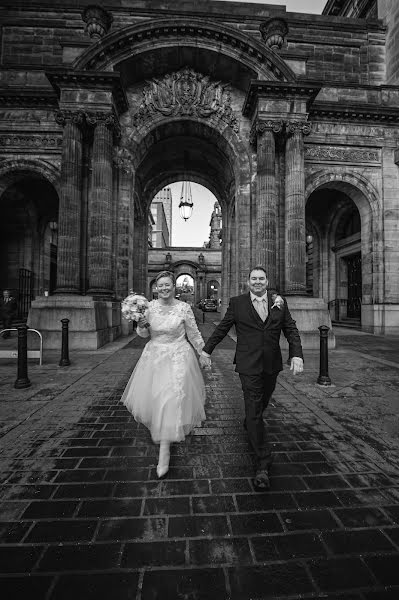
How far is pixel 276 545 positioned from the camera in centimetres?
187

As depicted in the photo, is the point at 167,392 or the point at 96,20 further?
the point at 96,20

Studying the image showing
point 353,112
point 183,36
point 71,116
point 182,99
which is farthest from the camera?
point 353,112

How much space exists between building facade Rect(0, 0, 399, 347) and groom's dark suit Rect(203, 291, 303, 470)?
709cm

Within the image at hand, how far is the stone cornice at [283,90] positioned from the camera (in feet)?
34.4

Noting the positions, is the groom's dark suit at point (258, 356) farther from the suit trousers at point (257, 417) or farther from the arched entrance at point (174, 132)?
the arched entrance at point (174, 132)

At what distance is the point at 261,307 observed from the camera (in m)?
2.86

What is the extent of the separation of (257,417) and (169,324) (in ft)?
3.94

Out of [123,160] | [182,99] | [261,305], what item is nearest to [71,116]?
[123,160]

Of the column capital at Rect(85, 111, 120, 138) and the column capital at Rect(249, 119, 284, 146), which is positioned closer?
the column capital at Rect(85, 111, 120, 138)

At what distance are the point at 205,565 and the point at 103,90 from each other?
13.2m

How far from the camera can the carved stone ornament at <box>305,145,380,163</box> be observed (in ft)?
41.0

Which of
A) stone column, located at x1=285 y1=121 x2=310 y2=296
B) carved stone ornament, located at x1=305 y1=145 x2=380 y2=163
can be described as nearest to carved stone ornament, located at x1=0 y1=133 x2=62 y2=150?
stone column, located at x1=285 y1=121 x2=310 y2=296

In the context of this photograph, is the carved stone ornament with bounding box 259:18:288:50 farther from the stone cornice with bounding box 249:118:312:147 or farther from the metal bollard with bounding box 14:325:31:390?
the metal bollard with bounding box 14:325:31:390

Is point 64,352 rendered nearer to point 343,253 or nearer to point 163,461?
point 163,461
